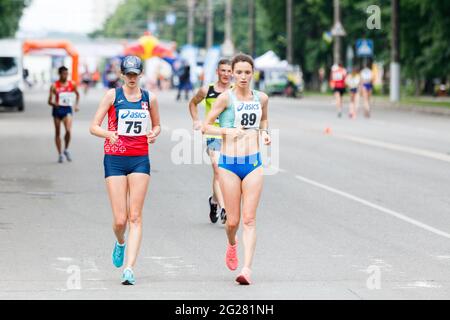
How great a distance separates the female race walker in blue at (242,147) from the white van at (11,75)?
36.7 meters

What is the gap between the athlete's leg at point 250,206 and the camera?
1073 cm

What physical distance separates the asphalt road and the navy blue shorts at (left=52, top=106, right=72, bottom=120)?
2.79 ft

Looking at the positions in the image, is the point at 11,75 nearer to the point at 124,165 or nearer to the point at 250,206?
the point at 124,165

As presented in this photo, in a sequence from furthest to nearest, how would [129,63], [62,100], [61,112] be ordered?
[61,112], [62,100], [129,63]

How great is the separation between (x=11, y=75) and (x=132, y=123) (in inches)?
1485

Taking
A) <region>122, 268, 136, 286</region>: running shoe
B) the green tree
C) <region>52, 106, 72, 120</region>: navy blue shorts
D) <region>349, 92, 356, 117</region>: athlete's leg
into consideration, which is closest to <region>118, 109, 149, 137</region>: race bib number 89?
<region>122, 268, 136, 286</region>: running shoe

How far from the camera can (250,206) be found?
10.7 meters

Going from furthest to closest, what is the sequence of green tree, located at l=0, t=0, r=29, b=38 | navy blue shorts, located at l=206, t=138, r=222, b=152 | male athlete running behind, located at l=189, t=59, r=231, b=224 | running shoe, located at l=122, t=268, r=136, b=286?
green tree, located at l=0, t=0, r=29, b=38
navy blue shorts, located at l=206, t=138, r=222, b=152
male athlete running behind, located at l=189, t=59, r=231, b=224
running shoe, located at l=122, t=268, r=136, b=286

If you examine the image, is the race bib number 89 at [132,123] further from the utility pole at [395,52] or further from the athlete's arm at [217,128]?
the utility pole at [395,52]

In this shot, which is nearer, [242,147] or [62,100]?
[242,147]

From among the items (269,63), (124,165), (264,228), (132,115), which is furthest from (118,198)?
(269,63)

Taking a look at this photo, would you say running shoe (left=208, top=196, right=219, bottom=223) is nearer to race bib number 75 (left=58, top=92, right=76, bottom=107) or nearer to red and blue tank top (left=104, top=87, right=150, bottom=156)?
red and blue tank top (left=104, top=87, right=150, bottom=156)

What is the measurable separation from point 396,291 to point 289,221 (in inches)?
194

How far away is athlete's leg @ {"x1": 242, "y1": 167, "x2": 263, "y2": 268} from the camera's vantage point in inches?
422
